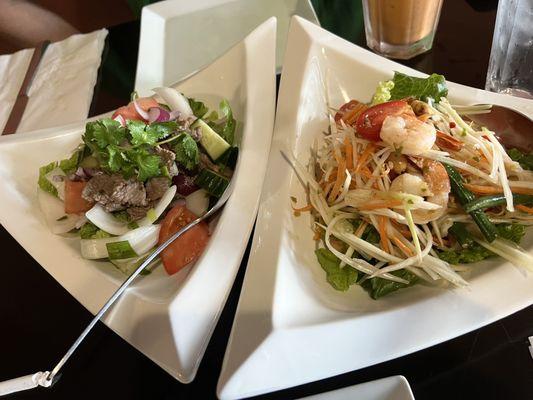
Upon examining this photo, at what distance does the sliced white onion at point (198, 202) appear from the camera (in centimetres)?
130

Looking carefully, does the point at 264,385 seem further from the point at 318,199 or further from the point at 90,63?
the point at 90,63

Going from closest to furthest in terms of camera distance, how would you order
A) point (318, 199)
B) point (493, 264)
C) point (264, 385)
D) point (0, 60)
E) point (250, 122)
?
point (264, 385), point (493, 264), point (318, 199), point (250, 122), point (0, 60)

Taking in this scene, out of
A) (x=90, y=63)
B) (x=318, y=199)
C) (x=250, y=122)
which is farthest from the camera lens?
(x=90, y=63)

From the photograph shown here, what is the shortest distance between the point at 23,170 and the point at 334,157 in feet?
3.01

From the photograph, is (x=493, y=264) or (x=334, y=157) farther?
(x=334, y=157)

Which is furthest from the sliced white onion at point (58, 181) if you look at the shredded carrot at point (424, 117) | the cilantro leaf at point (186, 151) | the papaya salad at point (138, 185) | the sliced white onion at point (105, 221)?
the shredded carrot at point (424, 117)

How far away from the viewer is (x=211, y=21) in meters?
1.98

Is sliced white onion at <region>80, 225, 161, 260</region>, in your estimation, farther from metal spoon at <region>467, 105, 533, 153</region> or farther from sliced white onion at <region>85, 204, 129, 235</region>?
metal spoon at <region>467, 105, 533, 153</region>

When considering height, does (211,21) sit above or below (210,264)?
above

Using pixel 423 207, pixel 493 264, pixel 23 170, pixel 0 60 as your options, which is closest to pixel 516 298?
pixel 493 264

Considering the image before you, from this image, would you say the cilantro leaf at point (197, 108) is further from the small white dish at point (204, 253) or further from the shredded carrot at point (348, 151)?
the shredded carrot at point (348, 151)

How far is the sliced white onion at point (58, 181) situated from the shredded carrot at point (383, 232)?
86 centimetres

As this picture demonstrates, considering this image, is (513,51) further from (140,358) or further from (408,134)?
(140,358)

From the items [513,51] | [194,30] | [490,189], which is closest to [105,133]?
[194,30]
